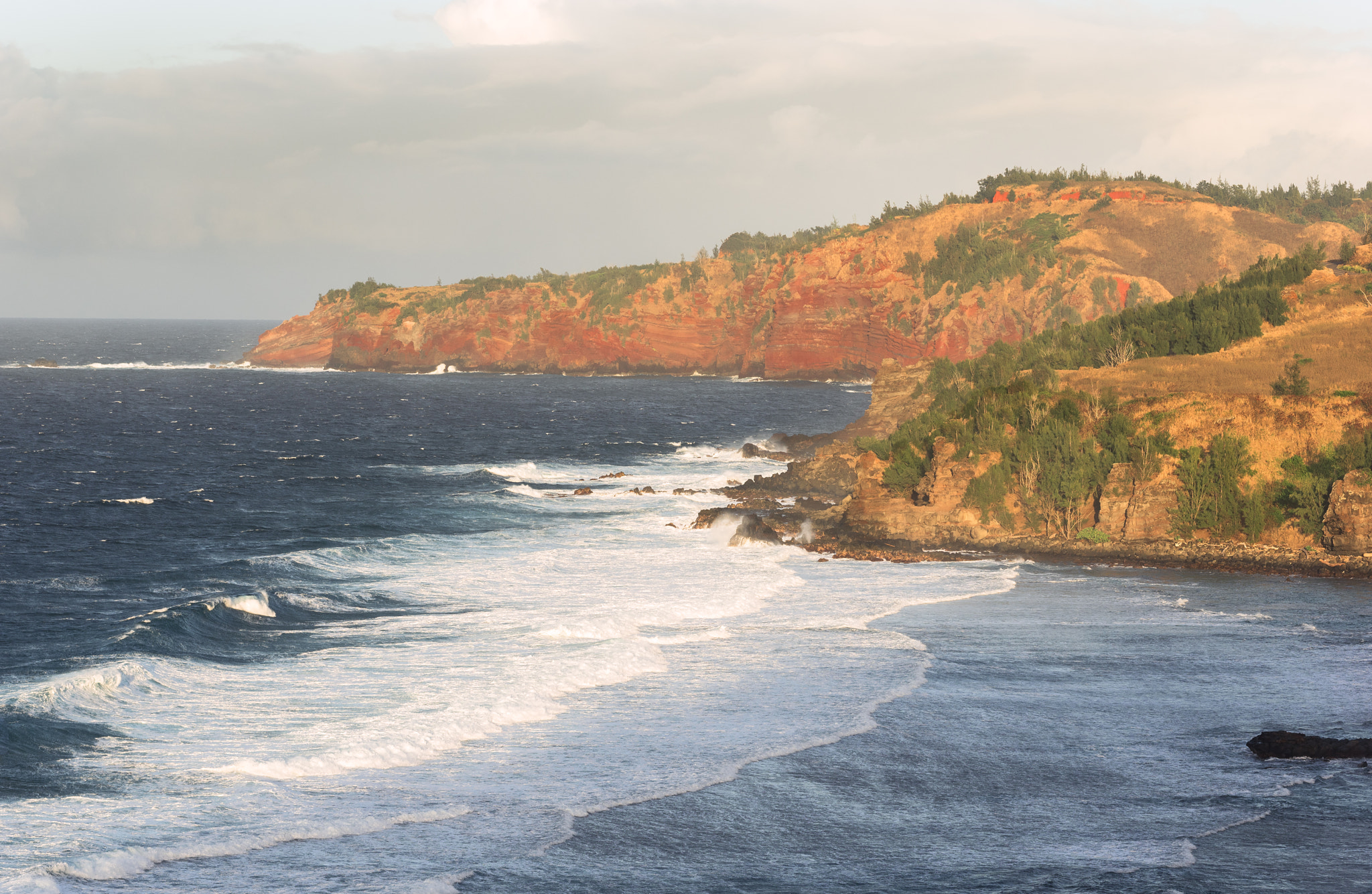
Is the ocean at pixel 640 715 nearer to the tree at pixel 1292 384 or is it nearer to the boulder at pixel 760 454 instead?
the tree at pixel 1292 384

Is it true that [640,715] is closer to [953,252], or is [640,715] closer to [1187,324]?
[1187,324]

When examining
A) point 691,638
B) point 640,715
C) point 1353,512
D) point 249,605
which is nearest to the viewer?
point 640,715

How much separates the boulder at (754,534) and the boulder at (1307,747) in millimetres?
21058

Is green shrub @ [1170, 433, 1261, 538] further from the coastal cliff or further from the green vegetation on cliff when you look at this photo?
the green vegetation on cliff

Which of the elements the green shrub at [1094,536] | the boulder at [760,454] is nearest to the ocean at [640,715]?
the green shrub at [1094,536]

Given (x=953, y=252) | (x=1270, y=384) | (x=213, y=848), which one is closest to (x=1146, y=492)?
(x=1270, y=384)

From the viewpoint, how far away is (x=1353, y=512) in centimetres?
3158

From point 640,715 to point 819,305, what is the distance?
119 meters

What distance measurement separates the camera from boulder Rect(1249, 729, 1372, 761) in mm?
17281

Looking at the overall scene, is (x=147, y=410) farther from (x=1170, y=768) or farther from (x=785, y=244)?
(x=785, y=244)

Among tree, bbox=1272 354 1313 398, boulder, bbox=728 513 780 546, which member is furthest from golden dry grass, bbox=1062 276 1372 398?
boulder, bbox=728 513 780 546

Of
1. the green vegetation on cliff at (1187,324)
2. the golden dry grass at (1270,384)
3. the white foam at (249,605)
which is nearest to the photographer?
the white foam at (249,605)

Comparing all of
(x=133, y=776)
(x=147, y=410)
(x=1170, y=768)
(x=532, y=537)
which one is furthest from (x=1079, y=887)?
(x=147, y=410)

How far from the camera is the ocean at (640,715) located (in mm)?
13922
